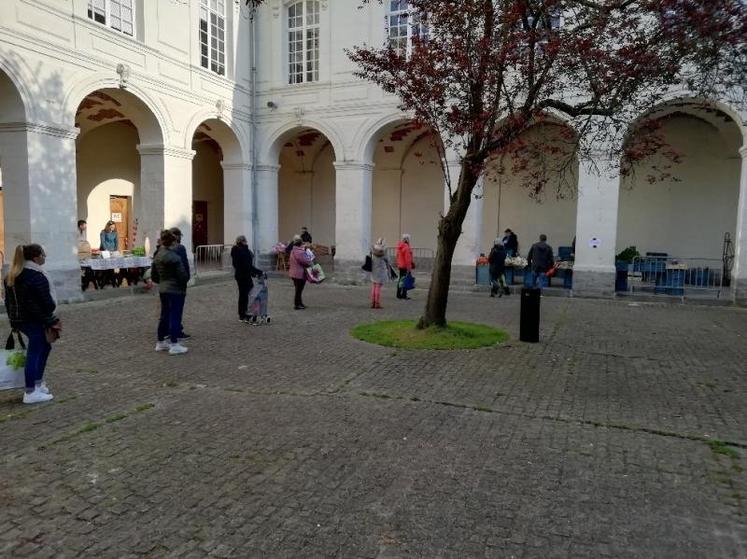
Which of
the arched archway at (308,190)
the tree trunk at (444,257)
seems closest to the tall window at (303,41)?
the arched archway at (308,190)

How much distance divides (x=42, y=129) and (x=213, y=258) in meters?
8.07

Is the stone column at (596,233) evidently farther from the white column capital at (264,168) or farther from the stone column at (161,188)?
the stone column at (161,188)

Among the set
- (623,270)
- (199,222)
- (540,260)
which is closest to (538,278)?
(540,260)

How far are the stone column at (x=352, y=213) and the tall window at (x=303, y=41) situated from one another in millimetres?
3311

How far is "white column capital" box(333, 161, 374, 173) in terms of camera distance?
1741 centimetres

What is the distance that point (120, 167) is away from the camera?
19.2 meters

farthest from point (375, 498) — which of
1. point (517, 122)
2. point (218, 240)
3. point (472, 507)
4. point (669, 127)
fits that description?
point (218, 240)

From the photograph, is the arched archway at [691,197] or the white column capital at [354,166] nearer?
the arched archway at [691,197]

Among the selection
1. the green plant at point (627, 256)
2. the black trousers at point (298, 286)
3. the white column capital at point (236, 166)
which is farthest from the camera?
the white column capital at point (236, 166)

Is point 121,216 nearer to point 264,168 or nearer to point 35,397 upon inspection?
point 264,168

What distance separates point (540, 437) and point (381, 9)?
1501 cm

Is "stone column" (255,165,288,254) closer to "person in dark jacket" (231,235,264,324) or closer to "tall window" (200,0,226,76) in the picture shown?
"tall window" (200,0,226,76)

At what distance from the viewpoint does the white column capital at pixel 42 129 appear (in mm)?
11234

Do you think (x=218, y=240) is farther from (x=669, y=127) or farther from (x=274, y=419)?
(x=274, y=419)
